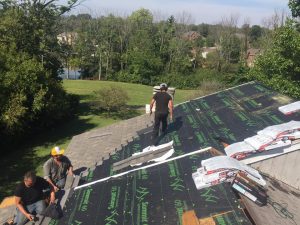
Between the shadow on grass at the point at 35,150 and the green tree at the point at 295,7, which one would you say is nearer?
the shadow on grass at the point at 35,150

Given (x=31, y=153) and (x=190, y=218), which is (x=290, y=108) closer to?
(x=190, y=218)

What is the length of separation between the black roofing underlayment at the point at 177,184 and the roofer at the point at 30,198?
0.57 meters

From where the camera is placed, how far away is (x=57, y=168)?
29.5ft

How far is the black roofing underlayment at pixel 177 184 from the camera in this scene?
22.0ft

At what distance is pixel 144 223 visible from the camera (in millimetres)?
6562

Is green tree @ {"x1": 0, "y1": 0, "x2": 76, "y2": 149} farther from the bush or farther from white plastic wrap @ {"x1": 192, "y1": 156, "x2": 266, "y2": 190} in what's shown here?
white plastic wrap @ {"x1": 192, "y1": 156, "x2": 266, "y2": 190}

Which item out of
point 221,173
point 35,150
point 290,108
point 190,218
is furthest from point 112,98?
point 190,218

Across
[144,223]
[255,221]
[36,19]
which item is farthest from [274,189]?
[36,19]

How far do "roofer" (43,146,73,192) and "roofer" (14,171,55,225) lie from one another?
2.55 feet

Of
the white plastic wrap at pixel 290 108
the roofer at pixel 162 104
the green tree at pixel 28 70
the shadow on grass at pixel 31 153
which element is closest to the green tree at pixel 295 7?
the white plastic wrap at pixel 290 108

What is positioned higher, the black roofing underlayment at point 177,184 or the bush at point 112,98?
the black roofing underlayment at point 177,184

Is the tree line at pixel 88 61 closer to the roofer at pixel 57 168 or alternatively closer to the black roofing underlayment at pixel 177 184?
the black roofing underlayment at pixel 177 184

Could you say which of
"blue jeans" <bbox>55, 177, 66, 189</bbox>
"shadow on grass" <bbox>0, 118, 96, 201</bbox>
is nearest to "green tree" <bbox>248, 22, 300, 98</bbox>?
"shadow on grass" <bbox>0, 118, 96, 201</bbox>

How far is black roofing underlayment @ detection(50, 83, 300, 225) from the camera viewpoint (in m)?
6.71
